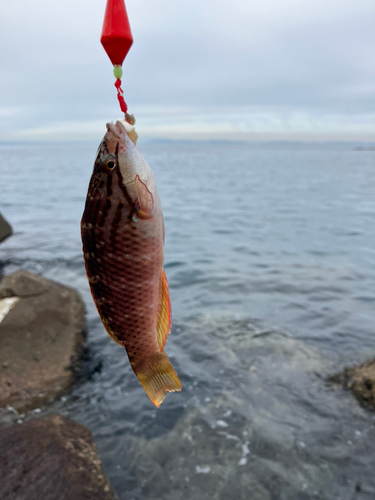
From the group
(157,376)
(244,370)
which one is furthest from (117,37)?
(244,370)

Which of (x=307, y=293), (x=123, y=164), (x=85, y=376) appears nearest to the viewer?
(x=123, y=164)

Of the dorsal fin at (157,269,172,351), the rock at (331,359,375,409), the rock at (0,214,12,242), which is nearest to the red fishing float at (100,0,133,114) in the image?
the dorsal fin at (157,269,172,351)

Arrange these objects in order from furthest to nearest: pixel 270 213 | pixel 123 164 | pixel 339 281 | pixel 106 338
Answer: pixel 270 213 < pixel 339 281 < pixel 106 338 < pixel 123 164

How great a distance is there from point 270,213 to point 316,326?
1461cm

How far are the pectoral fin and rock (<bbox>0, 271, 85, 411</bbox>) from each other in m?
5.01

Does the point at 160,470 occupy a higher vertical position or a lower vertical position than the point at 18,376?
lower

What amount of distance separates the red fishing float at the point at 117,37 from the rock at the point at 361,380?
5.57m

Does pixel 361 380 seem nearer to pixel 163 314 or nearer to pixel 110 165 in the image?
pixel 163 314

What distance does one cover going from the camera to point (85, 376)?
6504 millimetres

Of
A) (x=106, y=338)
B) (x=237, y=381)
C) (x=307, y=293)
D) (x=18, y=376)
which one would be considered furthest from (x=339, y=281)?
(x=18, y=376)

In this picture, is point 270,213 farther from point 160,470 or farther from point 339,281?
point 160,470

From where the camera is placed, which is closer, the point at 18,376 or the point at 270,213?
the point at 18,376

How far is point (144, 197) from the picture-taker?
1761 mm

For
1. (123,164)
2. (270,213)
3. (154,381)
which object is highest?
(123,164)
